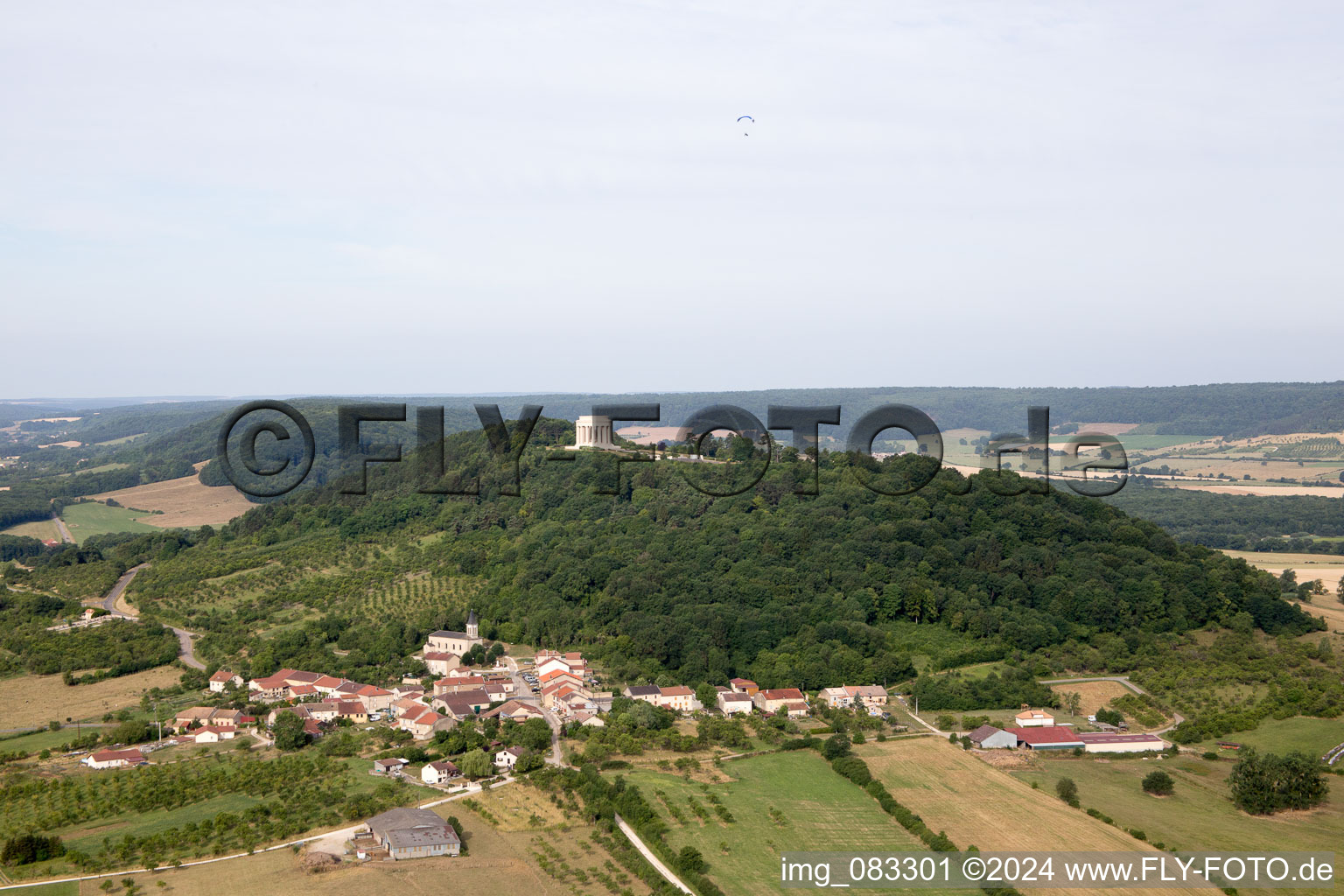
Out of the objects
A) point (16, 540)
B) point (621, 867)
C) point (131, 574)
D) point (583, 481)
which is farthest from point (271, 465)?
point (621, 867)

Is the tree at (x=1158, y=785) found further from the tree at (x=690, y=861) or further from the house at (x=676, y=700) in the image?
the house at (x=676, y=700)

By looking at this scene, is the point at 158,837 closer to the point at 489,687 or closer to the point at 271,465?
the point at 489,687

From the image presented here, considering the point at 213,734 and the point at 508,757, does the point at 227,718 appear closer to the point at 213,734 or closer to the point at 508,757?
the point at 213,734

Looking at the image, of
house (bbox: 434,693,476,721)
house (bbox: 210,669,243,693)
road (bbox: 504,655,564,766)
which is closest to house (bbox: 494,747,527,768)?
road (bbox: 504,655,564,766)

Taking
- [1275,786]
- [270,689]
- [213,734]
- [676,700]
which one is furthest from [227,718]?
[1275,786]

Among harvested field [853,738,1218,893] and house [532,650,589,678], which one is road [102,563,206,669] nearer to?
house [532,650,589,678]

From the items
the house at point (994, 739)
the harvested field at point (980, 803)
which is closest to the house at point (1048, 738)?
the house at point (994, 739)
